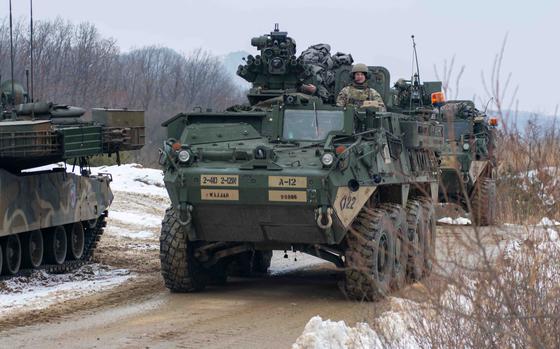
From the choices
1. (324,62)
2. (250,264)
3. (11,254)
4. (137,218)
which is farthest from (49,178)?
(137,218)

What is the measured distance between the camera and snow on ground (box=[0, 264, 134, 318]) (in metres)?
12.2

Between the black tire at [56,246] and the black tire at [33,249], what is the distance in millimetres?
216

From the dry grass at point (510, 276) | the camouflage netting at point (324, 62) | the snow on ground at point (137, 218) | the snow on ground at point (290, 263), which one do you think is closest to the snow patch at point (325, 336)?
the dry grass at point (510, 276)

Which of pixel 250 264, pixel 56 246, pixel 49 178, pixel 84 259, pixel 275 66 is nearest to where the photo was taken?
pixel 250 264

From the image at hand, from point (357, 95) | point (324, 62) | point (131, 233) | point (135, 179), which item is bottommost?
point (131, 233)

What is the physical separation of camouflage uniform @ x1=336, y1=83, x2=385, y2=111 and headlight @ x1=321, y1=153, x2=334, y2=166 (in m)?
2.78

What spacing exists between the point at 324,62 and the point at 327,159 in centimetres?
519

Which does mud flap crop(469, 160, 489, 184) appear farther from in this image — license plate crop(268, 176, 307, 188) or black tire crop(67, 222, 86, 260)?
license plate crop(268, 176, 307, 188)

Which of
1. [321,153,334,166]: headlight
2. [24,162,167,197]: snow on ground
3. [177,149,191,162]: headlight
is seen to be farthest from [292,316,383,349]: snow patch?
[24,162,167,197]: snow on ground

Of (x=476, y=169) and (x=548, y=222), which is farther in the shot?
(x=476, y=169)

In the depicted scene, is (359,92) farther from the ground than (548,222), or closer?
farther from the ground

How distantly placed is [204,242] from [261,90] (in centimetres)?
282

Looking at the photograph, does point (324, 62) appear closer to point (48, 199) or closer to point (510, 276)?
point (48, 199)

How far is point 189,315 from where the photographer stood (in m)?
11.2
